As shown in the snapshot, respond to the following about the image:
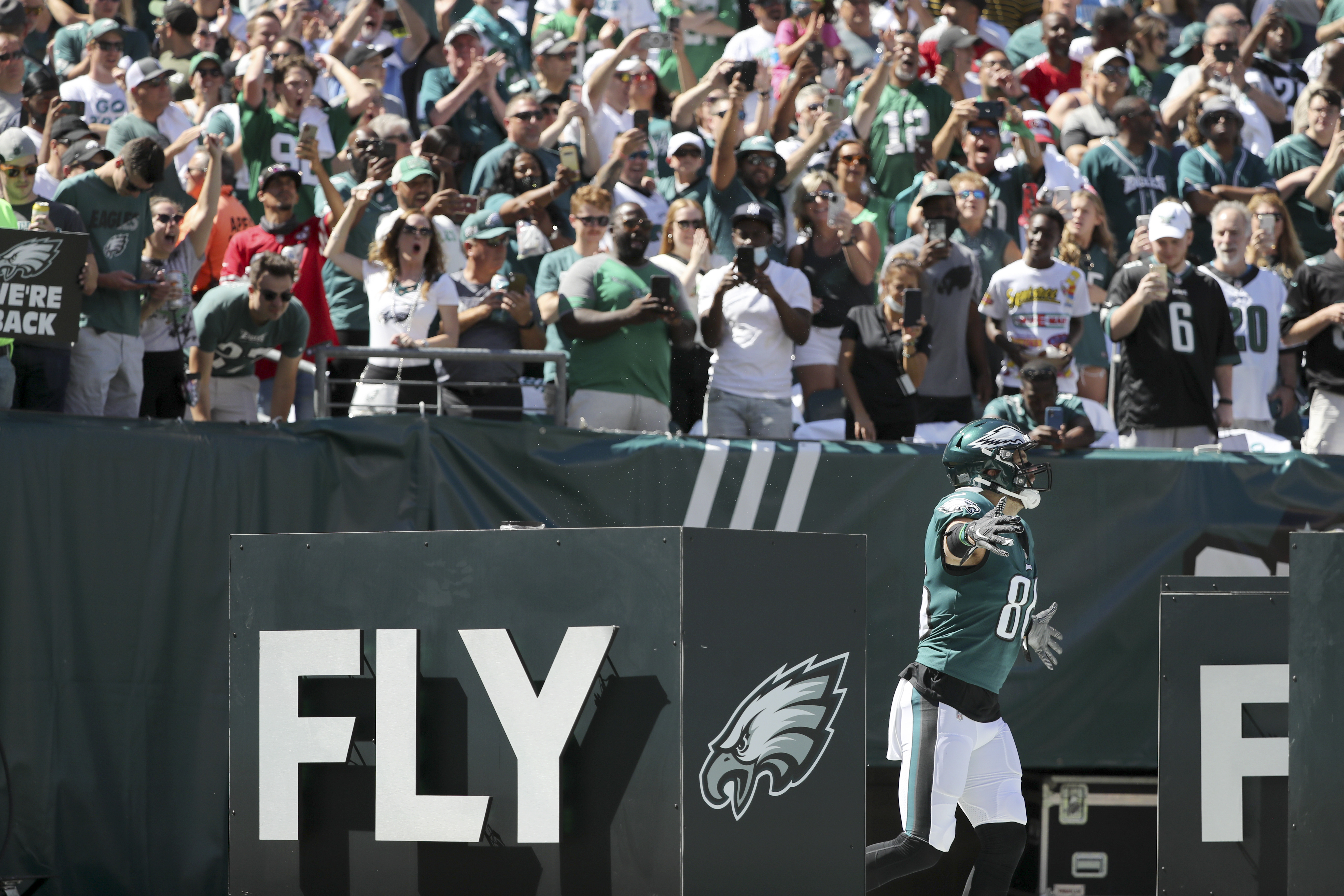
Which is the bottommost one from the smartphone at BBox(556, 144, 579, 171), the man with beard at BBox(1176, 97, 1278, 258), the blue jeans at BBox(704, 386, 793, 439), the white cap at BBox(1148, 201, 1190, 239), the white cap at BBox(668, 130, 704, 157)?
the blue jeans at BBox(704, 386, 793, 439)

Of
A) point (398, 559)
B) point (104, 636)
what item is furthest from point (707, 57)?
point (398, 559)

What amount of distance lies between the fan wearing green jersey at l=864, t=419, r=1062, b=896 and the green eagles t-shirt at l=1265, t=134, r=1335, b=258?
8.02 metres

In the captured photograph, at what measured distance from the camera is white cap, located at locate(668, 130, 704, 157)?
36.9 feet

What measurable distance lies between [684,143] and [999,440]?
5301 mm

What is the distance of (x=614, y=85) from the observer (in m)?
12.9

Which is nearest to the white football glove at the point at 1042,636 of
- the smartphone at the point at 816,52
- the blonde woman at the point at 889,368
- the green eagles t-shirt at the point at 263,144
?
the blonde woman at the point at 889,368

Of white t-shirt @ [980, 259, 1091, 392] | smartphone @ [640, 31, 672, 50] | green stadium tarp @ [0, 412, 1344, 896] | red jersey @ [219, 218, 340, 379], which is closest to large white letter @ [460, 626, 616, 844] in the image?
green stadium tarp @ [0, 412, 1344, 896]

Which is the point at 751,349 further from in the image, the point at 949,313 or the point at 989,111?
the point at 989,111

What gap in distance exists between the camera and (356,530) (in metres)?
7.84

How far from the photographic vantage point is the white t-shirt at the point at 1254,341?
10.2 metres

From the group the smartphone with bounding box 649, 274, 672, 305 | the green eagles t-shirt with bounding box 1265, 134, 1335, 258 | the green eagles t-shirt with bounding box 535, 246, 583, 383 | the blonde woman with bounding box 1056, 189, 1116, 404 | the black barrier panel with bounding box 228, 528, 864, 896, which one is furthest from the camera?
the green eagles t-shirt with bounding box 1265, 134, 1335, 258

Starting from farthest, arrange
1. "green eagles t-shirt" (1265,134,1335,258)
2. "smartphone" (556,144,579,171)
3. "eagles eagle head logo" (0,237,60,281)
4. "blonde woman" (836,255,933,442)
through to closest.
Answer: "green eagles t-shirt" (1265,134,1335,258)
"smartphone" (556,144,579,171)
"blonde woman" (836,255,933,442)
"eagles eagle head logo" (0,237,60,281)

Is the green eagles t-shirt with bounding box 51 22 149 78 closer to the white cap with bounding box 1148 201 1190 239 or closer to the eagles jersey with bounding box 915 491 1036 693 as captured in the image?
the white cap with bounding box 1148 201 1190 239

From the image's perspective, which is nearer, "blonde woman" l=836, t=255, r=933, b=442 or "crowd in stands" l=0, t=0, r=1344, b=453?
"crowd in stands" l=0, t=0, r=1344, b=453
